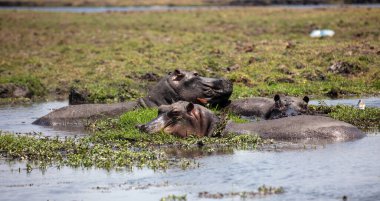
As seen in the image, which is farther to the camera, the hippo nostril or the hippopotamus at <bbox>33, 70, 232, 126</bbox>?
the hippopotamus at <bbox>33, 70, 232, 126</bbox>

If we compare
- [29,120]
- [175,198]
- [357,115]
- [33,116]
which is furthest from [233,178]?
[33,116]

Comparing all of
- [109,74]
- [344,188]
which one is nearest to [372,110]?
[344,188]

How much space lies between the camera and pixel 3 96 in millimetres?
21453

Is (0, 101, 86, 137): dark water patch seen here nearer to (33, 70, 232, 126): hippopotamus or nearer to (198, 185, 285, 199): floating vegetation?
(33, 70, 232, 126): hippopotamus

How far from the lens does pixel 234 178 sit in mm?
11352

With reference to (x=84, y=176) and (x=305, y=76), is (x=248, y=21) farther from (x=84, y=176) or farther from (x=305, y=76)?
(x=84, y=176)

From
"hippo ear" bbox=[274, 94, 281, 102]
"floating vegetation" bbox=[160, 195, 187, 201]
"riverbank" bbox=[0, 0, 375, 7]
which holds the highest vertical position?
"riverbank" bbox=[0, 0, 375, 7]

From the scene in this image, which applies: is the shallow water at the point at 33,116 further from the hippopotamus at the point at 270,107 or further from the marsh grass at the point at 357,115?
the hippopotamus at the point at 270,107

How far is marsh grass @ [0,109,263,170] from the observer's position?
41.5 ft

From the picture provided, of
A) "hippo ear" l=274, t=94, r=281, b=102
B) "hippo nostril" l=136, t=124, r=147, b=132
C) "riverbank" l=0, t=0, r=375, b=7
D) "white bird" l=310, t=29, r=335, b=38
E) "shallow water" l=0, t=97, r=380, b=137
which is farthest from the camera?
"riverbank" l=0, t=0, r=375, b=7

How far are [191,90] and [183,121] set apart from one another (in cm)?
182

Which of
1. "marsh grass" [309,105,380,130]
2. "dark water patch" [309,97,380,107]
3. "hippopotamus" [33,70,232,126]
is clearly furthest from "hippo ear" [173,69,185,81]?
"dark water patch" [309,97,380,107]

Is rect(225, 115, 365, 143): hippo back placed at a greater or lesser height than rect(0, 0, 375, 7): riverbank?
lesser

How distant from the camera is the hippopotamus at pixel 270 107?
15250 mm
